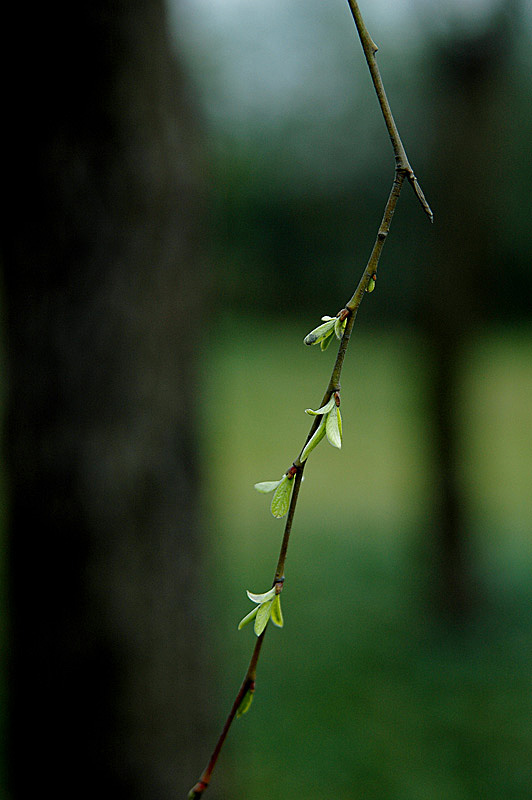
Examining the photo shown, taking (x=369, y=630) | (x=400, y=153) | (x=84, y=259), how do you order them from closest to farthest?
1. (x=400, y=153)
2. (x=84, y=259)
3. (x=369, y=630)

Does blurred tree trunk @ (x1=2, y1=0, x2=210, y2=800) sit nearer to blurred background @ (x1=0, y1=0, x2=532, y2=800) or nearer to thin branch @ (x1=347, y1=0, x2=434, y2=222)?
blurred background @ (x1=0, y1=0, x2=532, y2=800)

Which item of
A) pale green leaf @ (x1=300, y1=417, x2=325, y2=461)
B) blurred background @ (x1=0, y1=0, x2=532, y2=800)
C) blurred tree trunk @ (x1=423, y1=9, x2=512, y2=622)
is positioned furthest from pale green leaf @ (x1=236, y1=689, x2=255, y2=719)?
blurred tree trunk @ (x1=423, y1=9, x2=512, y2=622)

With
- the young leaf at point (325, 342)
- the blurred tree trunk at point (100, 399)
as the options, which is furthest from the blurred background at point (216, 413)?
the young leaf at point (325, 342)

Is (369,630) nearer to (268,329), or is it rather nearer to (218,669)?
(218,669)

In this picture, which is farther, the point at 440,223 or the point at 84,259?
the point at 440,223

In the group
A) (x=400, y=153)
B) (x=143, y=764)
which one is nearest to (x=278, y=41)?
(x=143, y=764)

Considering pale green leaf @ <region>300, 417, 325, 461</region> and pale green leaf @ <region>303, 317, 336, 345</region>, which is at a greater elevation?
pale green leaf @ <region>303, 317, 336, 345</region>
